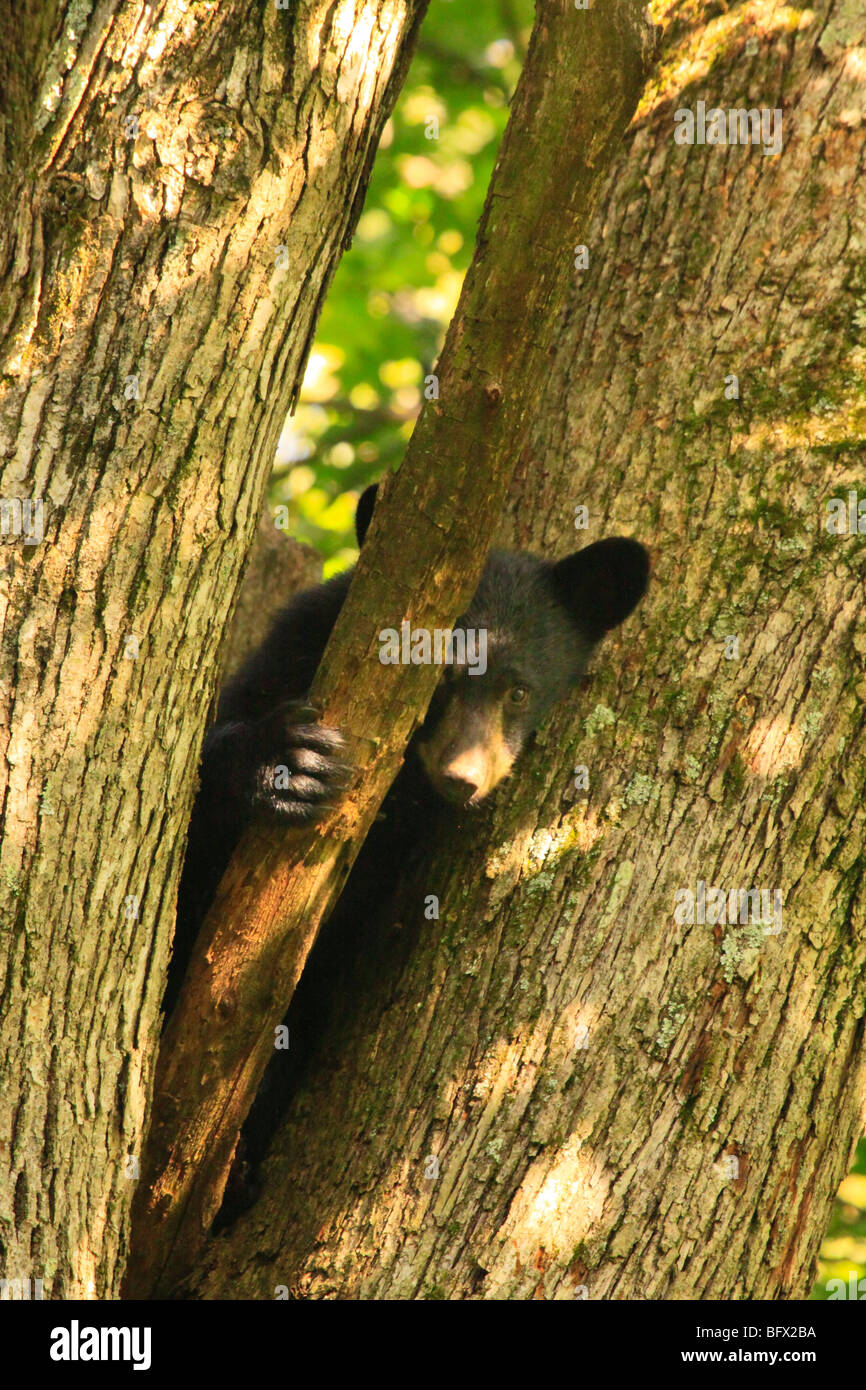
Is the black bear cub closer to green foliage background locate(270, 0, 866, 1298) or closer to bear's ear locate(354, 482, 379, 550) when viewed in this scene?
bear's ear locate(354, 482, 379, 550)

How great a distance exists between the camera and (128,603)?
2699 mm

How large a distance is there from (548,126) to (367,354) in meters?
6.81

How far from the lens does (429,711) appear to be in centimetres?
470

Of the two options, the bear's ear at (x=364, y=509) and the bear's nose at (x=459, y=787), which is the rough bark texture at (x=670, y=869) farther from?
the bear's ear at (x=364, y=509)

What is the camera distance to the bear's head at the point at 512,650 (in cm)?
405

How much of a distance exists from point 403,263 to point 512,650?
584 cm

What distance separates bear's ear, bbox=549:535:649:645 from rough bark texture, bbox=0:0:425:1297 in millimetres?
1468

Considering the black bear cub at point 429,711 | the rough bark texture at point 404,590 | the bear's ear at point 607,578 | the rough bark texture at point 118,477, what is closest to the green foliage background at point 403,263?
the black bear cub at point 429,711

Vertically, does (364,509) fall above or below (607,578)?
above

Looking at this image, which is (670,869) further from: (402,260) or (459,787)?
(402,260)

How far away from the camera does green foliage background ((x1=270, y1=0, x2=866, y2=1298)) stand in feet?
28.5

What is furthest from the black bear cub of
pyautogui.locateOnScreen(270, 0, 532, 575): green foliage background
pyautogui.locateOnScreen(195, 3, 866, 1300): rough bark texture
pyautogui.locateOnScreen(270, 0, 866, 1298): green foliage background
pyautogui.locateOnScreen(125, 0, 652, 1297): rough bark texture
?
pyautogui.locateOnScreen(270, 0, 532, 575): green foliage background

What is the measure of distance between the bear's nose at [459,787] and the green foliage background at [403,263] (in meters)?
4.35

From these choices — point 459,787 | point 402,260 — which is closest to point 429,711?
point 459,787
